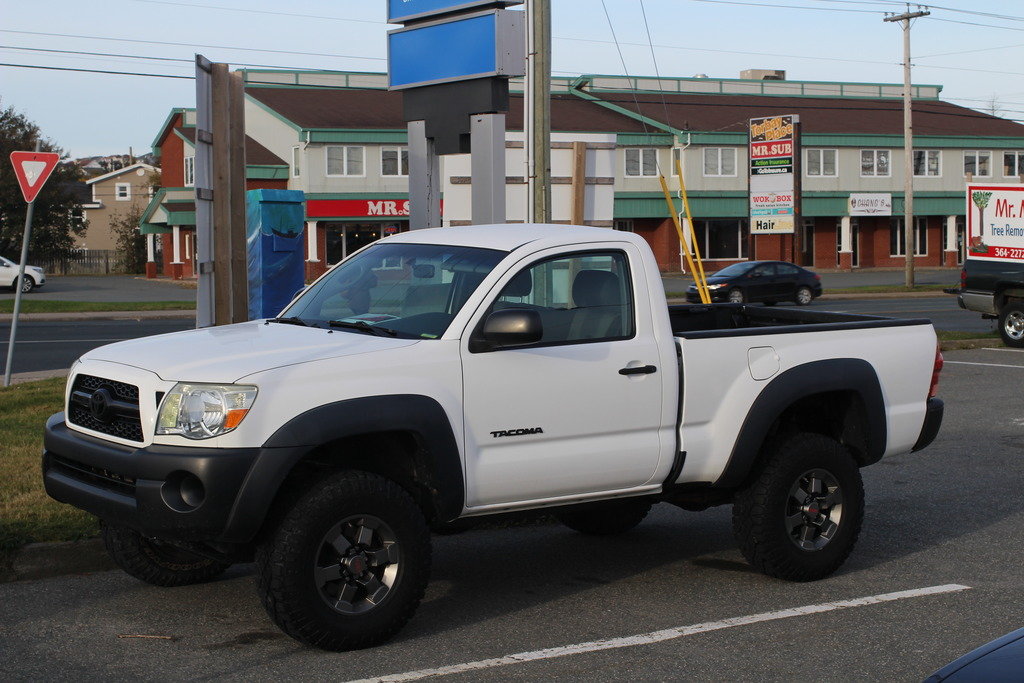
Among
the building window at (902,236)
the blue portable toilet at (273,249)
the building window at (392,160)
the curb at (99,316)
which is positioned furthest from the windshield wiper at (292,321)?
the building window at (902,236)

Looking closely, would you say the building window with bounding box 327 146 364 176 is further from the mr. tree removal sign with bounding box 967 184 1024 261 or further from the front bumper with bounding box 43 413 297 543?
the front bumper with bounding box 43 413 297 543

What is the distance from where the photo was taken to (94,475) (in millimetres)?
5512

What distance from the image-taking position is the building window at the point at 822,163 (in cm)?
6391

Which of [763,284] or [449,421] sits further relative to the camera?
[763,284]

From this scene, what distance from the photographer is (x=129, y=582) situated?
6.55 meters

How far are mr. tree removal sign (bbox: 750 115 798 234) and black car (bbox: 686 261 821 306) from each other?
22.6 feet

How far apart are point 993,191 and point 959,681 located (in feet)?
66.9

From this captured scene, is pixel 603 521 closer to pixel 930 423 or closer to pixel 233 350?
pixel 930 423

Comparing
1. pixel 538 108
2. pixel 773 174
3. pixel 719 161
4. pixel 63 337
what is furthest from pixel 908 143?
pixel 538 108

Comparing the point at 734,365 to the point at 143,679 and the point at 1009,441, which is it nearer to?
the point at 143,679

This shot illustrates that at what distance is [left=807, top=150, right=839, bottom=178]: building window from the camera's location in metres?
63.9

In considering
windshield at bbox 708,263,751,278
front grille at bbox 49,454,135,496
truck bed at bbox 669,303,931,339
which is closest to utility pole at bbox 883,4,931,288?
windshield at bbox 708,263,751,278

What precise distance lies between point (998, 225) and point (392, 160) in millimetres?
37704

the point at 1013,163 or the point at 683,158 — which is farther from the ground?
the point at 1013,163
